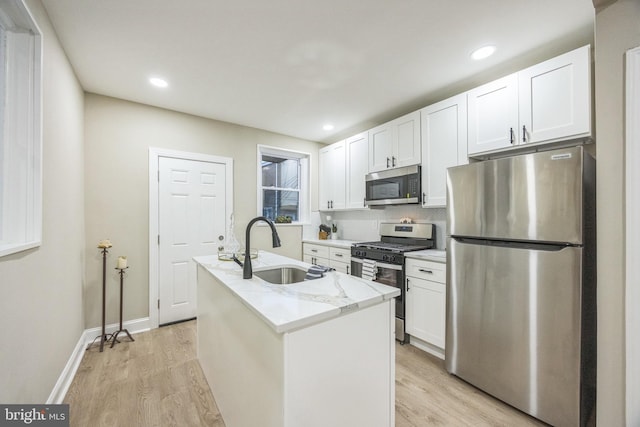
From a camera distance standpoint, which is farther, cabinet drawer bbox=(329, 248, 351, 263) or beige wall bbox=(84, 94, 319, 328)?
cabinet drawer bbox=(329, 248, 351, 263)

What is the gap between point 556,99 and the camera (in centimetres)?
189

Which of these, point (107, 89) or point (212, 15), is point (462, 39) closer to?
point (212, 15)

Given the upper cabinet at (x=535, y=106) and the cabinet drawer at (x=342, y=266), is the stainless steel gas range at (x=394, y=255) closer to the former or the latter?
the cabinet drawer at (x=342, y=266)

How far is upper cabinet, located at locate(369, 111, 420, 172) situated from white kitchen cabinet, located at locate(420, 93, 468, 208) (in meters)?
0.10

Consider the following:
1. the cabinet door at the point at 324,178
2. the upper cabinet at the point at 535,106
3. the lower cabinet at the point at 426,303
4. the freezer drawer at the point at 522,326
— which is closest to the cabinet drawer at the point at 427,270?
the lower cabinet at the point at 426,303

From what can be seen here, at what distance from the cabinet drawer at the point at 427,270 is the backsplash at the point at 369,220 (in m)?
0.62

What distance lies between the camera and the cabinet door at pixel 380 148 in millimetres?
3209

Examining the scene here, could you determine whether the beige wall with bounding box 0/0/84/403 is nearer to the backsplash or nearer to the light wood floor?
the light wood floor

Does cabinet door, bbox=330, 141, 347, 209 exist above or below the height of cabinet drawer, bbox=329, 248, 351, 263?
above

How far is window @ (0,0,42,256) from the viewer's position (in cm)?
136

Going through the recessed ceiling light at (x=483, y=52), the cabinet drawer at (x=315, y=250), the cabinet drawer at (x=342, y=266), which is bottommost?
the cabinet drawer at (x=342, y=266)

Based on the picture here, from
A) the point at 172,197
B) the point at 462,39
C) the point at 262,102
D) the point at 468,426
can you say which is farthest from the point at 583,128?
the point at 172,197

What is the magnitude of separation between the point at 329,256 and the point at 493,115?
2.43 m

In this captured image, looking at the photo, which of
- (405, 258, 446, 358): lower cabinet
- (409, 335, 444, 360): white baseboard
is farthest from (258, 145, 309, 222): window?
(409, 335, 444, 360): white baseboard
